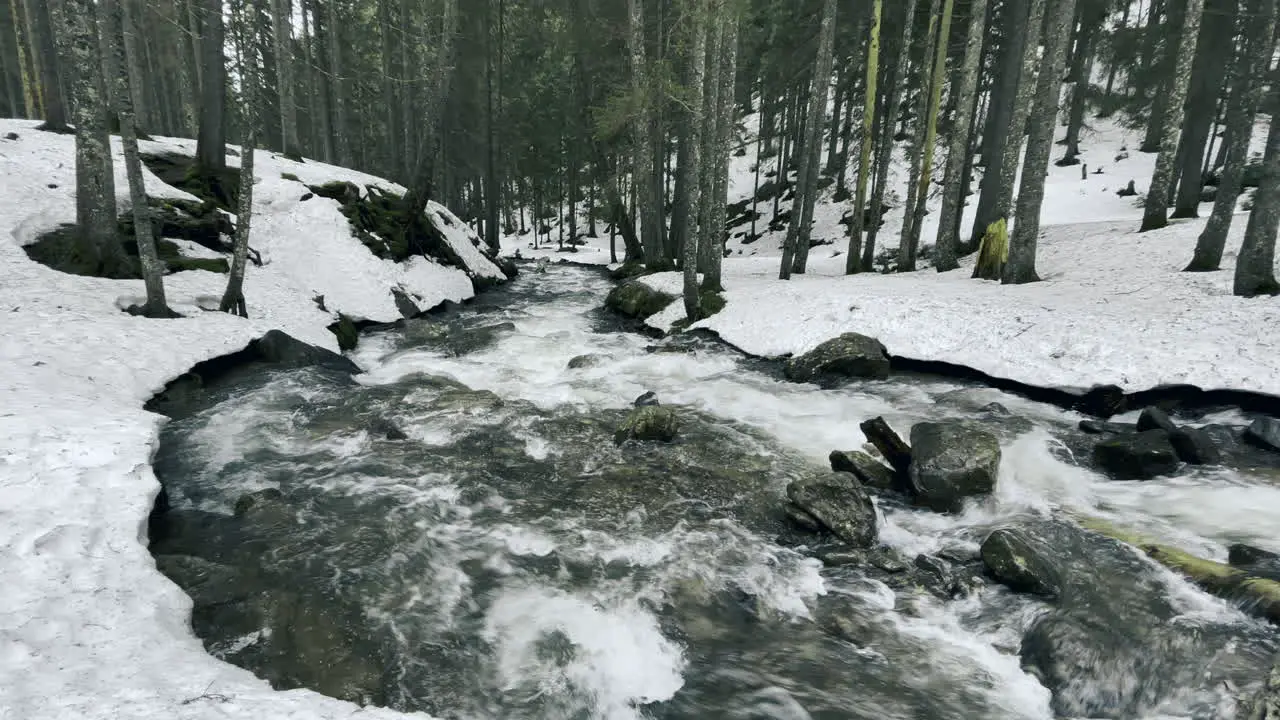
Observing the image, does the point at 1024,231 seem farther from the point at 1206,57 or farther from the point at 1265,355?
the point at 1206,57

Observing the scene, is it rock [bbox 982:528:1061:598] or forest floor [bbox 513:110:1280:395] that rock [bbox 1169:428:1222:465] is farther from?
rock [bbox 982:528:1061:598]

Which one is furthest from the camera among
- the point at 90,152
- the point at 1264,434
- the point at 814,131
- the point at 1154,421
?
the point at 814,131

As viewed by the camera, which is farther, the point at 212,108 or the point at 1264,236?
the point at 212,108

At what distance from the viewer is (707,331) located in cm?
1555

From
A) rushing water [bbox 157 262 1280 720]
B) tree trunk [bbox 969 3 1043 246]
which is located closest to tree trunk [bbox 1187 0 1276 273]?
tree trunk [bbox 969 3 1043 246]

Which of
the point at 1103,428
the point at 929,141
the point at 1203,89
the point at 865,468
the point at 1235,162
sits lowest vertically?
the point at 865,468

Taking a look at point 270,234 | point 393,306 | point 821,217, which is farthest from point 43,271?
point 821,217

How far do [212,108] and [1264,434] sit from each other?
23716 millimetres

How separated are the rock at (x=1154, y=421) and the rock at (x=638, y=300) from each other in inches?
459

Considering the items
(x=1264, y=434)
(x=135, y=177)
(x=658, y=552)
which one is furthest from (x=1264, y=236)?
(x=135, y=177)

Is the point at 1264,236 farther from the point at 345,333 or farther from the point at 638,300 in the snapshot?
the point at 345,333

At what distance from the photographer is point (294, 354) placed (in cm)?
1179

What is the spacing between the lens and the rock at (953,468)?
7.34 m

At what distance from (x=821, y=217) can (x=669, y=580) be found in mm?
33418
